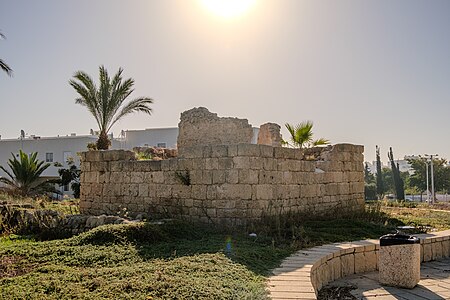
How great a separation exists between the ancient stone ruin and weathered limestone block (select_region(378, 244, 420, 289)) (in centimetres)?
323

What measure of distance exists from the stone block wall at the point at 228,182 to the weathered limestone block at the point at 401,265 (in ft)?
10.6

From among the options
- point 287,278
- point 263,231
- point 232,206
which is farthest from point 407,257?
point 232,206

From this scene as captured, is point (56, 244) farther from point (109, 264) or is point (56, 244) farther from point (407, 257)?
point (407, 257)

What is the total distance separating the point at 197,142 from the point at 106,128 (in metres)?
3.69

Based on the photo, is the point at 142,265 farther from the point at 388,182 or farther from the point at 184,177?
the point at 388,182

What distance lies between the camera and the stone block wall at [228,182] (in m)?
8.59

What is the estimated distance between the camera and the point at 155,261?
17.4 feet

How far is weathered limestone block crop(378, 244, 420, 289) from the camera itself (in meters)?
5.58

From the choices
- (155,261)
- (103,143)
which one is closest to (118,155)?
(103,143)

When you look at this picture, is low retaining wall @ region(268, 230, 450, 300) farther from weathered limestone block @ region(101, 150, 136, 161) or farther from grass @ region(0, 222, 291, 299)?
weathered limestone block @ region(101, 150, 136, 161)

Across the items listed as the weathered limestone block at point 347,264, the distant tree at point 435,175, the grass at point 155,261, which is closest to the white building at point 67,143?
the distant tree at point 435,175

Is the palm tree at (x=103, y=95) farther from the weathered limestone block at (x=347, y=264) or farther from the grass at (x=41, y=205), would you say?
the weathered limestone block at (x=347, y=264)

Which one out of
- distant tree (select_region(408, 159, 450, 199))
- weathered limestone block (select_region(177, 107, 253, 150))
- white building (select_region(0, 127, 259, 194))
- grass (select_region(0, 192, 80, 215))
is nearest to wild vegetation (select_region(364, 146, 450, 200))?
distant tree (select_region(408, 159, 450, 199))

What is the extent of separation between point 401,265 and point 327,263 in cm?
99
